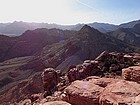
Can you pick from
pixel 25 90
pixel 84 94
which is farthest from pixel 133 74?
pixel 25 90

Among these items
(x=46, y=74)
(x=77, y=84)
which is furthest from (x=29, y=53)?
(x=77, y=84)

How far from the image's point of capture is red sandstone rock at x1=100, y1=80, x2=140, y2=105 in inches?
373

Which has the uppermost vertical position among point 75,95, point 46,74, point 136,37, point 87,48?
point 75,95

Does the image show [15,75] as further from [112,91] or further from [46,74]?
[112,91]

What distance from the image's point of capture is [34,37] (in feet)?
436

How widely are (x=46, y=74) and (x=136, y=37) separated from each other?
171m

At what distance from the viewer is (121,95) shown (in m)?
10.1

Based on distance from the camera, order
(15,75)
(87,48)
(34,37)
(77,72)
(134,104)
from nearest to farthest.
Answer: (134,104), (77,72), (15,75), (87,48), (34,37)

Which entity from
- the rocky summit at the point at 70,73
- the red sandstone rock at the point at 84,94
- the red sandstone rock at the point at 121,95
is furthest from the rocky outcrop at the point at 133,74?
the red sandstone rock at the point at 121,95

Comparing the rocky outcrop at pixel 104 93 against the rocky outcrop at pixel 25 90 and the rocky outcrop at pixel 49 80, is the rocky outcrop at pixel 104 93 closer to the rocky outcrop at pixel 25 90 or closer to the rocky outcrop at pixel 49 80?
the rocky outcrop at pixel 49 80

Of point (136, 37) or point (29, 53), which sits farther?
point (136, 37)

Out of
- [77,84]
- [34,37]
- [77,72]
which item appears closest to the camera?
[77,84]

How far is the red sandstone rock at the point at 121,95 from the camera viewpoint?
9484 mm

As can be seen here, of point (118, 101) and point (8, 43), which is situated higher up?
point (118, 101)
